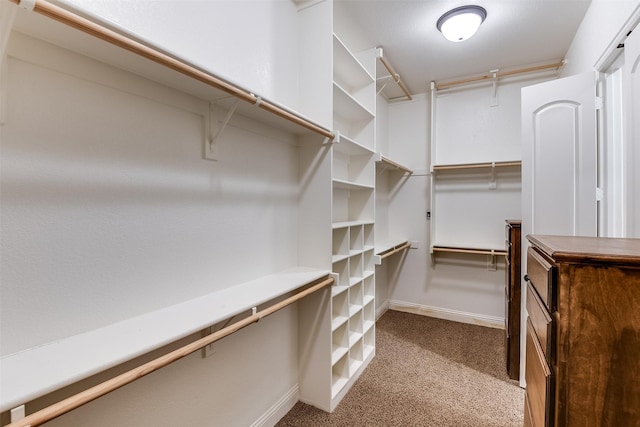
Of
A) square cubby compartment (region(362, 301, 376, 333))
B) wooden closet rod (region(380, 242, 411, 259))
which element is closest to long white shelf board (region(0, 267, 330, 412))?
square cubby compartment (region(362, 301, 376, 333))

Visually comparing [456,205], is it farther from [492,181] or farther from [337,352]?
[337,352]

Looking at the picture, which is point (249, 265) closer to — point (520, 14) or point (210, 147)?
point (210, 147)

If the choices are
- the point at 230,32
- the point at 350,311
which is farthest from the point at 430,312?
the point at 230,32

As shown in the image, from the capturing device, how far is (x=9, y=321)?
0.73m

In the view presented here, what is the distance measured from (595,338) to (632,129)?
1335 mm

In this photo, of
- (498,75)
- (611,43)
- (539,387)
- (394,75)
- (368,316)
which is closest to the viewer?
(539,387)

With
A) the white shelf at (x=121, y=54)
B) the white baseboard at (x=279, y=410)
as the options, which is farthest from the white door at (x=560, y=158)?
the white shelf at (x=121, y=54)

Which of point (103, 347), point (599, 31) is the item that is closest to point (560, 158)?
point (599, 31)

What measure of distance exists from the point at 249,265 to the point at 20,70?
1.07 metres

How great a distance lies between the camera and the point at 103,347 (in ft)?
2.54

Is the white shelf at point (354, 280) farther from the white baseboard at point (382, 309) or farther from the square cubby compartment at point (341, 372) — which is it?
the white baseboard at point (382, 309)

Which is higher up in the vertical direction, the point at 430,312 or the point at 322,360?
the point at 322,360

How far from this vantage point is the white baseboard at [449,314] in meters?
3.18

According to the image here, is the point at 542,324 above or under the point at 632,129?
under
